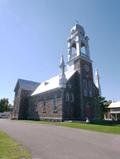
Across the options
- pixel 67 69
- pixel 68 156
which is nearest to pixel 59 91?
pixel 67 69

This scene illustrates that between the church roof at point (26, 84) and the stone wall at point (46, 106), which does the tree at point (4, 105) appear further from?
the stone wall at point (46, 106)

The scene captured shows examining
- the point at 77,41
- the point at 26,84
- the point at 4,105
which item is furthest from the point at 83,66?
the point at 4,105

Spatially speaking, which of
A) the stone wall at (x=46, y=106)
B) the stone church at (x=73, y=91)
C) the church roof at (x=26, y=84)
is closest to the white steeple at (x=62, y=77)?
the stone church at (x=73, y=91)

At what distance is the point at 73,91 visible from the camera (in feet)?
132

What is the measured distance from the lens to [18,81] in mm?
59750

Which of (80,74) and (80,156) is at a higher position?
(80,74)

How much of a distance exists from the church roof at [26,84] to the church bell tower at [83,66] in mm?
17598

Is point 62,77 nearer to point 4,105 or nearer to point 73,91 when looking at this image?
point 73,91

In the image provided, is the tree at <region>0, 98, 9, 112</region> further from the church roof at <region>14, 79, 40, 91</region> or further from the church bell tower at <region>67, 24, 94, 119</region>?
the church bell tower at <region>67, 24, 94, 119</region>

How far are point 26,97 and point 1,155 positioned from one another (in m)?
48.9

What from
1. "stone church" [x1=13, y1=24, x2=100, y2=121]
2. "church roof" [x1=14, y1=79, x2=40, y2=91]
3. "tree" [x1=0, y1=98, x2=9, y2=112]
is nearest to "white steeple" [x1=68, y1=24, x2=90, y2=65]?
"stone church" [x1=13, y1=24, x2=100, y2=121]

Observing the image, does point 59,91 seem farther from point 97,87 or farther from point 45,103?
point 97,87

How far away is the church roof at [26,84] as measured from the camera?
57.4 m

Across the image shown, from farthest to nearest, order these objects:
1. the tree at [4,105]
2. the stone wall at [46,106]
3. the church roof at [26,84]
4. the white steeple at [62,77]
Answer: the tree at [4,105] < the church roof at [26,84] < the stone wall at [46,106] < the white steeple at [62,77]
